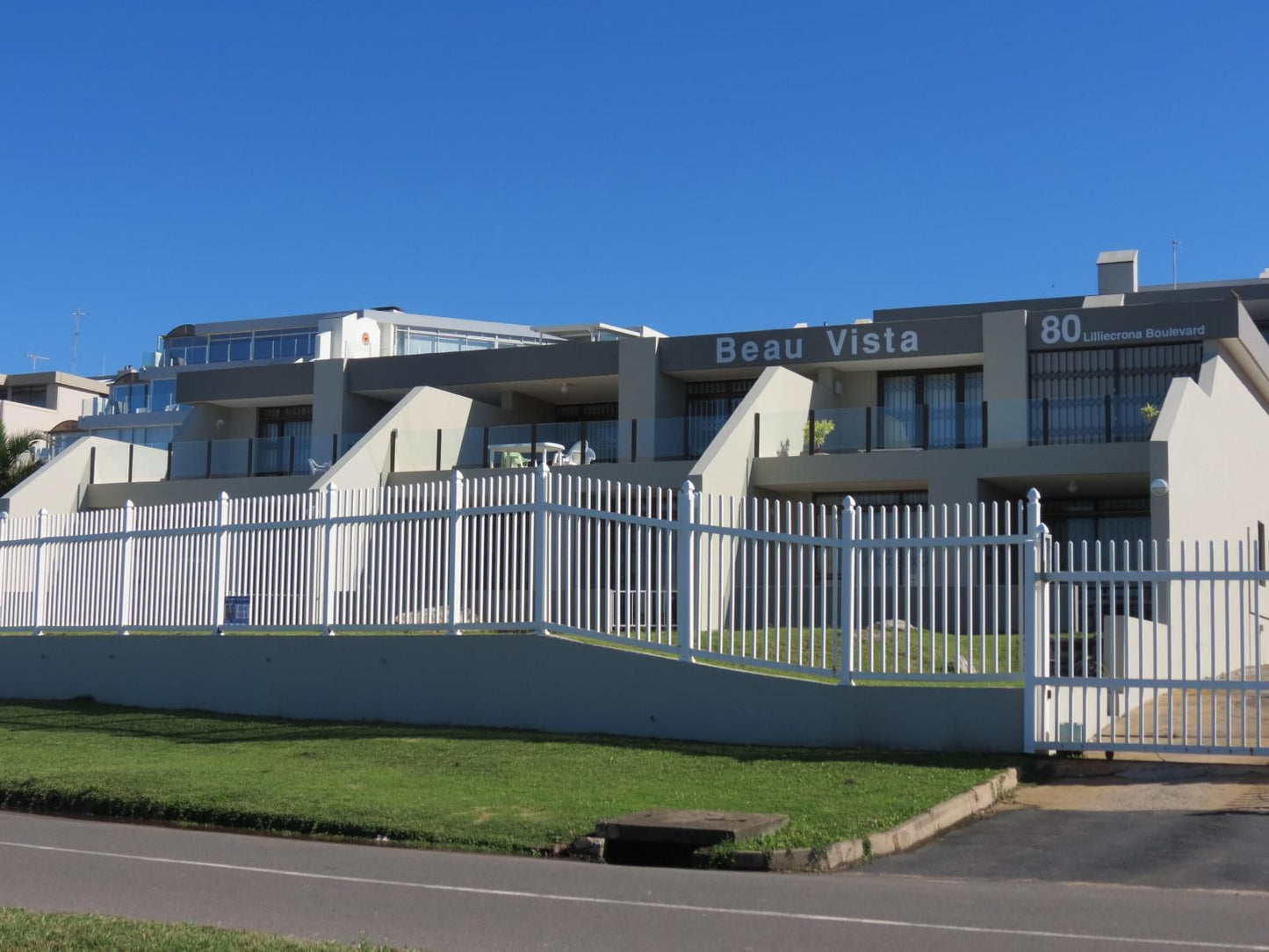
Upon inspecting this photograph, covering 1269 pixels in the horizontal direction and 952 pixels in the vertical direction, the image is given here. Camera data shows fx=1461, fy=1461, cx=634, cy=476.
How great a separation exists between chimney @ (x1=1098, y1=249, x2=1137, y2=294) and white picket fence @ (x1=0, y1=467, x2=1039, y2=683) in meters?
28.6

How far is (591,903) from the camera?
8.14m

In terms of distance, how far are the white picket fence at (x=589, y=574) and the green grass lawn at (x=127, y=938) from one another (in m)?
7.69

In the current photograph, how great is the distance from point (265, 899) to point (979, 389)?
2434 centimetres

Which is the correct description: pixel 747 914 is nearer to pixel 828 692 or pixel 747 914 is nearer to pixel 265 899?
pixel 265 899

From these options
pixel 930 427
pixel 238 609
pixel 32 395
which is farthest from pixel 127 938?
pixel 32 395

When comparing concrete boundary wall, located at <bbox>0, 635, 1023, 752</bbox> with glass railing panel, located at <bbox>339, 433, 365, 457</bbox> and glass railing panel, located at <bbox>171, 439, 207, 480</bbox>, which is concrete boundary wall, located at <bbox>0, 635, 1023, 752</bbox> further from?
glass railing panel, located at <bbox>171, 439, 207, 480</bbox>

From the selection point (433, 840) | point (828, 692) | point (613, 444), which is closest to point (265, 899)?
point (433, 840)

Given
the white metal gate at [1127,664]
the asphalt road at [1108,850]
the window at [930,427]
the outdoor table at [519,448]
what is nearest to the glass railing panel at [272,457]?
the outdoor table at [519,448]

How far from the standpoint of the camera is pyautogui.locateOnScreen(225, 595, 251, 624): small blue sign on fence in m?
17.9

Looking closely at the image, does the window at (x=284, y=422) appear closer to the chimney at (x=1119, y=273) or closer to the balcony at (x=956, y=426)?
the balcony at (x=956, y=426)

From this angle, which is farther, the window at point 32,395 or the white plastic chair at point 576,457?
the window at point 32,395

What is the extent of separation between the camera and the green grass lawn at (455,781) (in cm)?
1079

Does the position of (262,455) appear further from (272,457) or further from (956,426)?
(956,426)

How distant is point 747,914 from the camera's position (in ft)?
25.5
